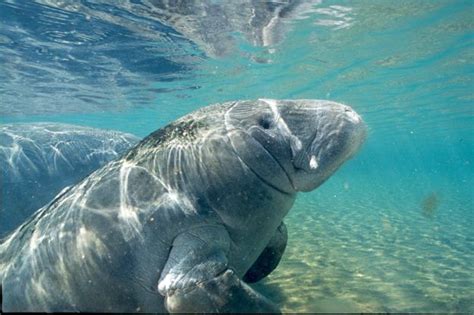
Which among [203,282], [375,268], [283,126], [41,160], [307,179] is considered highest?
[283,126]

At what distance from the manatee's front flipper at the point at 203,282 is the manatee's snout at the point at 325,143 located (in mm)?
1039

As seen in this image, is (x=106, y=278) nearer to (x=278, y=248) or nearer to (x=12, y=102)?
(x=278, y=248)

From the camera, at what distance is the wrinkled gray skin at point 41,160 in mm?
6430

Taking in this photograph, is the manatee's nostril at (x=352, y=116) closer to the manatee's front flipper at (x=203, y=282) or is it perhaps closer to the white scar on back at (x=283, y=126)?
the white scar on back at (x=283, y=126)

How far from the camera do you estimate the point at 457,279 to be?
23.7 feet

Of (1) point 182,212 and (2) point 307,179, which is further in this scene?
(2) point 307,179

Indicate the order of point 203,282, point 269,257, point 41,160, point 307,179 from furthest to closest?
point 41,160, point 269,257, point 307,179, point 203,282

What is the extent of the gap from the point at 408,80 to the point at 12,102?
1055 inches

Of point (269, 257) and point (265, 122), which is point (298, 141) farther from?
point (269, 257)

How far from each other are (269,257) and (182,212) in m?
1.98

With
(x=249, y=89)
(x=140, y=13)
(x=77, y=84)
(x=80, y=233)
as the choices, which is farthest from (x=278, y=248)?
(x=249, y=89)

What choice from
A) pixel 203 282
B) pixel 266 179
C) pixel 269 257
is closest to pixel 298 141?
pixel 266 179

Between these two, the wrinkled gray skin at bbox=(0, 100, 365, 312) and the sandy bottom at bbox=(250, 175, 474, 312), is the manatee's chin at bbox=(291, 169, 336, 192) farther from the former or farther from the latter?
the sandy bottom at bbox=(250, 175, 474, 312)

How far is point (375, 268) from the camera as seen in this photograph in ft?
25.1
